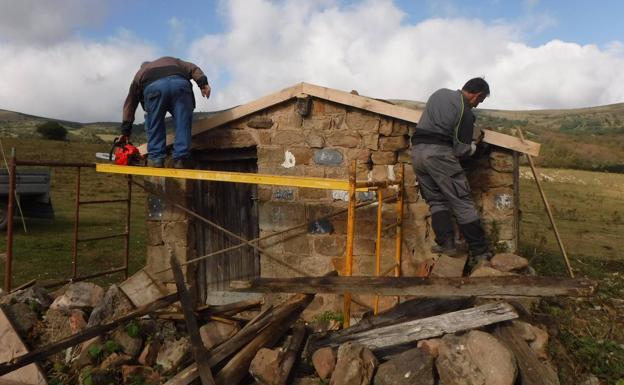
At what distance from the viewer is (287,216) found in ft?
21.8

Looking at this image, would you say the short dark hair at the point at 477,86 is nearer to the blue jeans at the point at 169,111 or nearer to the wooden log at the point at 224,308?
the blue jeans at the point at 169,111

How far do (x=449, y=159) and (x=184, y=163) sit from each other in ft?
11.6

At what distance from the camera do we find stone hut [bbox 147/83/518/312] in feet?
19.7

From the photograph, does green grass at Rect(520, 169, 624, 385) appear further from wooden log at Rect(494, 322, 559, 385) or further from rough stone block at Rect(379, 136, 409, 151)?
rough stone block at Rect(379, 136, 409, 151)

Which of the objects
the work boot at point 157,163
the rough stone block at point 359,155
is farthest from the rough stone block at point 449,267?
the work boot at point 157,163

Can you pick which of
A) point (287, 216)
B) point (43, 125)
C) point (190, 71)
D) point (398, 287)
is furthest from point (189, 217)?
point (43, 125)

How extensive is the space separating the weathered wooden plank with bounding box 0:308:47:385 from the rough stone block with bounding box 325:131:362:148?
4.05 metres

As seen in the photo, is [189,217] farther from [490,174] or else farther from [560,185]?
[560,185]

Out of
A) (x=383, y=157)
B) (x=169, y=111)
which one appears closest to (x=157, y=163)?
(x=169, y=111)

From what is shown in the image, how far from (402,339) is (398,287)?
459mm

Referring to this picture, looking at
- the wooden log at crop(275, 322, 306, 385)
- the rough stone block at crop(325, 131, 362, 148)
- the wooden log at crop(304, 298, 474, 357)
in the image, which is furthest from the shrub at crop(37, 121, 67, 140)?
the wooden log at crop(304, 298, 474, 357)

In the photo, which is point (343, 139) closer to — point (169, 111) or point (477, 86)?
point (477, 86)

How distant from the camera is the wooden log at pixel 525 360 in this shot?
3.69m

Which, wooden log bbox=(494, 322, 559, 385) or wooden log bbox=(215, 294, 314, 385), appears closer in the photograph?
wooden log bbox=(494, 322, 559, 385)
